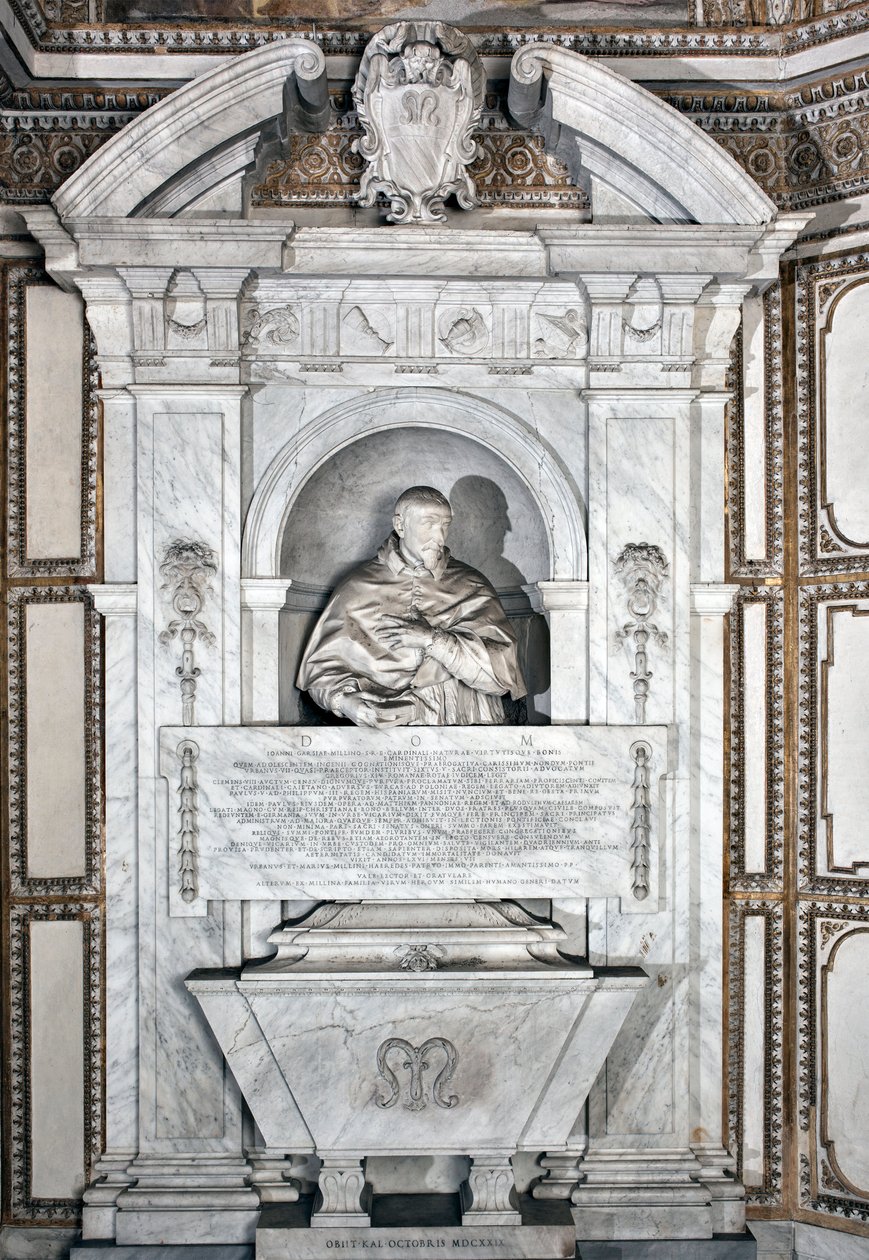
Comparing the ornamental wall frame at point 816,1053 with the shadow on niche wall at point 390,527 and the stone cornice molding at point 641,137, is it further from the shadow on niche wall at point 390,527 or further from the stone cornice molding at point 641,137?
the stone cornice molding at point 641,137

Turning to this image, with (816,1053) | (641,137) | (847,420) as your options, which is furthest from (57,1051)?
(641,137)

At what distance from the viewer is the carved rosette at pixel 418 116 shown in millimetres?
4723

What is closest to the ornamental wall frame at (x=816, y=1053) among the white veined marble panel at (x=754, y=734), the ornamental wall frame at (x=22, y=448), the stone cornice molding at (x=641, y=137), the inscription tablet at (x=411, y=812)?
the white veined marble panel at (x=754, y=734)

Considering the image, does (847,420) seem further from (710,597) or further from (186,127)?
(186,127)

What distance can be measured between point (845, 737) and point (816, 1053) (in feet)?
4.21

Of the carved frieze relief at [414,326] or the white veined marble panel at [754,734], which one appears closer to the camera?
the carved frieze relief at [414,326]

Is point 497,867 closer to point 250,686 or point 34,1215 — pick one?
point 250,686

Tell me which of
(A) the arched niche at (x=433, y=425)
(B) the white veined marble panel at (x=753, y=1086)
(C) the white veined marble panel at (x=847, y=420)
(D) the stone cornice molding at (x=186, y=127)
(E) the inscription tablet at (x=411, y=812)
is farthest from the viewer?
(B) the white veined marble panel at (x=753, y=1086)

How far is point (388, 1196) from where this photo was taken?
4914 millimetres

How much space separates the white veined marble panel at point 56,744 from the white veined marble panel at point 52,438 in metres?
0.30

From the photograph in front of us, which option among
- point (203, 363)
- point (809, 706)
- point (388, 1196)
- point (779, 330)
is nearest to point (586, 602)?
point (809, 706)

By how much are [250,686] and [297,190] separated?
6.57ft

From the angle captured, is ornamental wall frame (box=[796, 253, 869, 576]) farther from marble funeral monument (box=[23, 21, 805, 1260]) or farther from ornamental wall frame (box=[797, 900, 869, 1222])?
ornamental wall frame (box=[797, 900, 869, 1222])

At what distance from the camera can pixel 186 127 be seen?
467 cm
